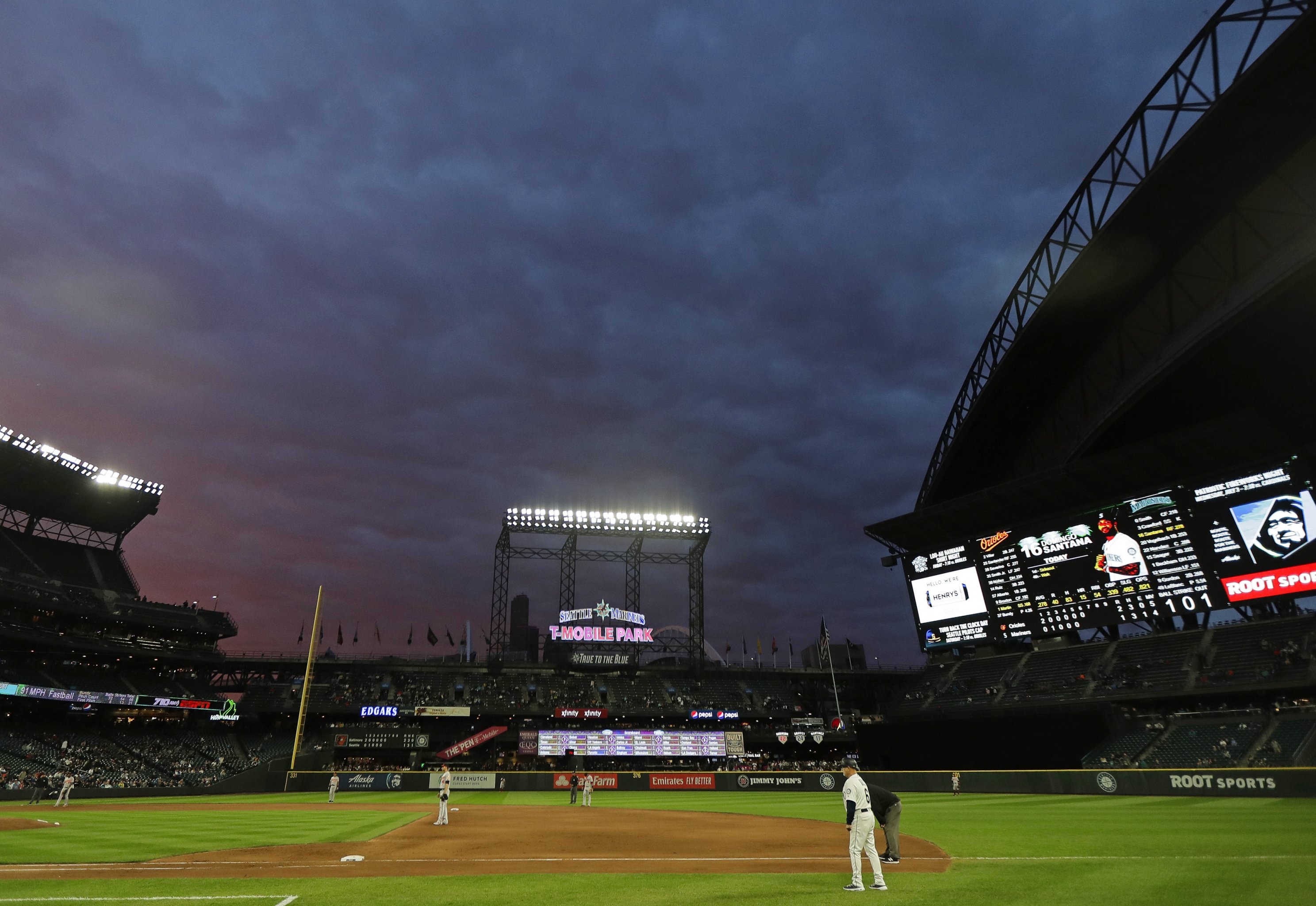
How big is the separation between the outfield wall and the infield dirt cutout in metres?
18.9

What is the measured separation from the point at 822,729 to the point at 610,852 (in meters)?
62.8

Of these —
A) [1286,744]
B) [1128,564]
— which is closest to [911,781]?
Answer: [1286,744]

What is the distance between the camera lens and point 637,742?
70.8 meters

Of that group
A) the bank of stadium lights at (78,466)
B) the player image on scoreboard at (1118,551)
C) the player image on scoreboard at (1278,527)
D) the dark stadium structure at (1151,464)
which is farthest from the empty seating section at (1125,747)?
the bank of stadium lights at (78,466)

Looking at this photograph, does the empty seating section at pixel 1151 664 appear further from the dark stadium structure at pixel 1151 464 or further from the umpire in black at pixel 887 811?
the umpire in black at pixel 887 811

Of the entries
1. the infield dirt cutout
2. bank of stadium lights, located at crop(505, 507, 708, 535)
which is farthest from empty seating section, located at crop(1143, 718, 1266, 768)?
bank of stadium lights, located at crop(505, 507, 708, 535)

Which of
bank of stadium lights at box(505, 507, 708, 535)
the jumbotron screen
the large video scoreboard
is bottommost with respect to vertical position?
the jumbotron screen

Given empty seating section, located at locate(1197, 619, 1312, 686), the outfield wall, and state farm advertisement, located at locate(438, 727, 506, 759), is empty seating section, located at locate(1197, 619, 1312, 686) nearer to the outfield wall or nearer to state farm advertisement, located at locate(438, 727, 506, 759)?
the outfield wall

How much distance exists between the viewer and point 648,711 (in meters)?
74.5

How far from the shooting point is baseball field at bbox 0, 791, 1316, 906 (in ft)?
36.8

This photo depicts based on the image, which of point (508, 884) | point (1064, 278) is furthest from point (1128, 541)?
point (508, 884)

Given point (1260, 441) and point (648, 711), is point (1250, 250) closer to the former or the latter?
point (1260, 441)

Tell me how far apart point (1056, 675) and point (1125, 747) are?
9670 mm

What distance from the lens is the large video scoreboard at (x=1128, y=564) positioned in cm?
4188
